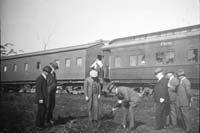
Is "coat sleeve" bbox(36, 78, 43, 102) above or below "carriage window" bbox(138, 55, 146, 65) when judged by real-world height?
below

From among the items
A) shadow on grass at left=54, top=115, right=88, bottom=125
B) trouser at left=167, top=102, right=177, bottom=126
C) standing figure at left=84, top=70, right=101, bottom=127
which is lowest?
shadow on grass at left=54, top=115, right=88, bottom=125

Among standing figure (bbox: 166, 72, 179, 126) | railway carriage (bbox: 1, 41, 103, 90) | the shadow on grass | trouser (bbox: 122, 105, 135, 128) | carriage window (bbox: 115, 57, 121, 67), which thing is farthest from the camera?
railway carriage (bbox: 1, 41, 103, 90)

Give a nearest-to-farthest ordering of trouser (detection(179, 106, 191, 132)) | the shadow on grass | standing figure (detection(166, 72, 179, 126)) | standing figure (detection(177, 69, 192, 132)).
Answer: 1. trouser (detection(179, 106, 191, 132))
2. standing figure (detection(177, 69, 192, 132))
3. standing figure (detection(166, 72, 179, 126))
4. the shadow on grass

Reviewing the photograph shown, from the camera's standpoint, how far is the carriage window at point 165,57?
5677 millimetres

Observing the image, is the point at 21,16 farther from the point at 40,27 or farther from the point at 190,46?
the point at 190,46

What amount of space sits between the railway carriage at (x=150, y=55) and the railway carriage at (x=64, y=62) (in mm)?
739

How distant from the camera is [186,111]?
3070 millimetres

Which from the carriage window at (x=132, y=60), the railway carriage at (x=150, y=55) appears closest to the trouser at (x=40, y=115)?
the railway carriage at (x=150, y=55)

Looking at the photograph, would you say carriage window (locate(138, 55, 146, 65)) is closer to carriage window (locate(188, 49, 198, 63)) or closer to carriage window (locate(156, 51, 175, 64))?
carriage window (locate(156, 51, 175, 64))

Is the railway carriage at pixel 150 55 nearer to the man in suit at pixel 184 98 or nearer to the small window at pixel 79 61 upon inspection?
the small window at pixel 79 61

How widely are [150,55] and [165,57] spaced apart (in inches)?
19.0

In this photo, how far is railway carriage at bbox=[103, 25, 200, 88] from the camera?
5152mm

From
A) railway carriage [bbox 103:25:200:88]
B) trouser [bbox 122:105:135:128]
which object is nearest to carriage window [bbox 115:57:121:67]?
railway carriage [bbox 103:25:200:88]

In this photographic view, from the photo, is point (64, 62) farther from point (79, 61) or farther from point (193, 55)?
point (193, 55)
